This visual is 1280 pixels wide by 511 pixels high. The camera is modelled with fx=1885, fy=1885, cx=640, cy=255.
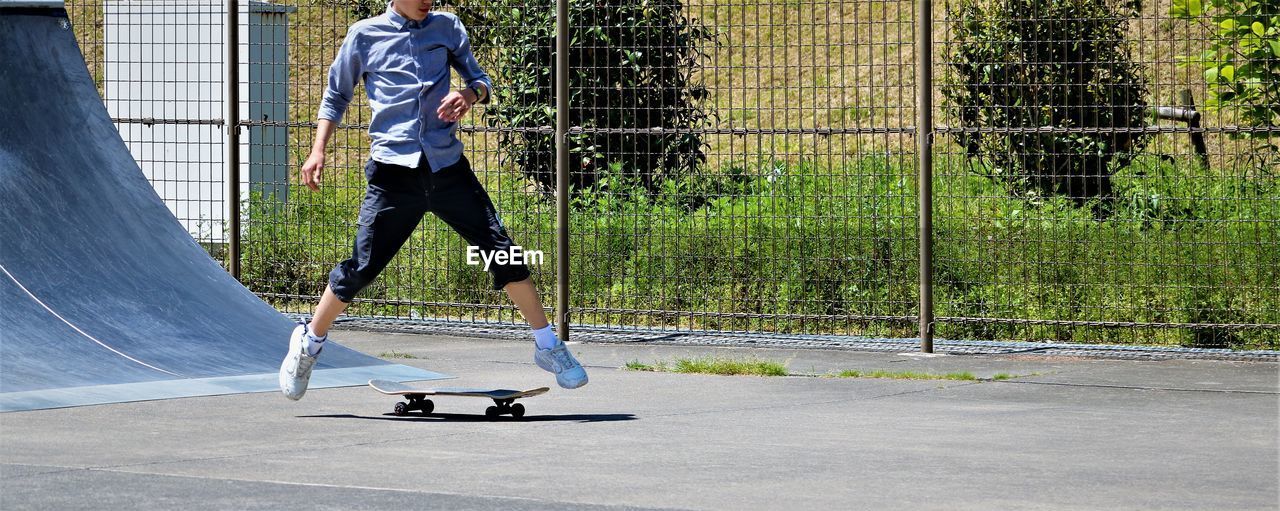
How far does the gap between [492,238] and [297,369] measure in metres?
0.91

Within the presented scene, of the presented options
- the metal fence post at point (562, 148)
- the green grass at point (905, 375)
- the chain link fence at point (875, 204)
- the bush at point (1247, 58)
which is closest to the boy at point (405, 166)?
the green grass at point (905, 375)

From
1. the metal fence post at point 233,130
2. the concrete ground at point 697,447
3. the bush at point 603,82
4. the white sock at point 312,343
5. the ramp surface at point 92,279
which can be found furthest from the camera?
the metal fence post at point 233,130

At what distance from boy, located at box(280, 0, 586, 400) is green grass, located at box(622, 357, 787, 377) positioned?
166 cm

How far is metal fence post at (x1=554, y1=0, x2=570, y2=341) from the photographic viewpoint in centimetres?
1091

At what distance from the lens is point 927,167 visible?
10.1m

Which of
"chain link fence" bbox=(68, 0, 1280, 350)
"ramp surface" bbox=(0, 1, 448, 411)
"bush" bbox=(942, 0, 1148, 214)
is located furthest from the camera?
"bush" bbox=(942, 0, 1148, 214)

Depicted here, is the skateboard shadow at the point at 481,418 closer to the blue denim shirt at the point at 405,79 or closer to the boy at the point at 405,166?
the boy at the point at 405,166

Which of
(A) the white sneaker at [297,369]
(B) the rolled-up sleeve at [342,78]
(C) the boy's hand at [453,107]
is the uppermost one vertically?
(B) the rolled-up sleeve at [342,78]

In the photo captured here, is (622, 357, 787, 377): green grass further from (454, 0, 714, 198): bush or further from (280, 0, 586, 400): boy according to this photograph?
(454, 0, 714, 198): bush

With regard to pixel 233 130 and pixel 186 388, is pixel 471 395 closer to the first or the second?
pixel 186 388

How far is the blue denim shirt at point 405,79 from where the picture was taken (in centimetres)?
741

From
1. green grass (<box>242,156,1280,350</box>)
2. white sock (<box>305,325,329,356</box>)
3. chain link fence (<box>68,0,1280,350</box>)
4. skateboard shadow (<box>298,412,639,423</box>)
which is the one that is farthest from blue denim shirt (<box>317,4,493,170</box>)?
green grass (<box>242,156,1280,350</box>)

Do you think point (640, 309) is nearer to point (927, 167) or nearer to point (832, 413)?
point (927, 167)

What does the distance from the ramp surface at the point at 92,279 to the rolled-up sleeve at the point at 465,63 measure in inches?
63.3
